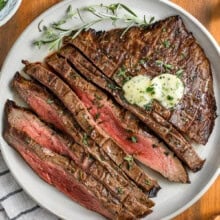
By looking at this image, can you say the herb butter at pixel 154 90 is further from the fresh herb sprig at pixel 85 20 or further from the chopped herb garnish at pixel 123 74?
the fresh herb sprig at pixel 85 20

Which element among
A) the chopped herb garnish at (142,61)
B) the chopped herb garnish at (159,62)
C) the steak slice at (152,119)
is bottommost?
the steak slice at (152,119)

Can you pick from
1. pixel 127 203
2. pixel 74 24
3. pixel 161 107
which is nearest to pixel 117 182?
pixel 127 203

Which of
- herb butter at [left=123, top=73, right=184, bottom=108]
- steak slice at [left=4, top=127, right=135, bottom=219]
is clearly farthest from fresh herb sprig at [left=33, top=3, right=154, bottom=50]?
steak slice at [left=4, top=127, right=135, bottom=219]

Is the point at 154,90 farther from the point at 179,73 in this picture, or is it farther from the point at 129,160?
the point at 129,160

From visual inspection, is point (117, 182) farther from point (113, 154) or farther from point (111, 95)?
point (111, 95)

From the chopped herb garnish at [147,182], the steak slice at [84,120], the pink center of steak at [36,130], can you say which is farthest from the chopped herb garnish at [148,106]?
the pink center of steak at [36,130]

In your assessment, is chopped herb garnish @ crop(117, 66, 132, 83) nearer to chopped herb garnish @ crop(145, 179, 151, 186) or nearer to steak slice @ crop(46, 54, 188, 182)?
steak slice @ crop(46, 54, 188, 182)
